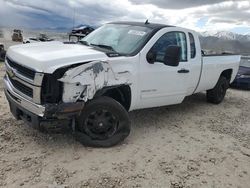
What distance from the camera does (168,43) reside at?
18.2ft

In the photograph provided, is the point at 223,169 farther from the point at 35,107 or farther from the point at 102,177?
the point at 35,107

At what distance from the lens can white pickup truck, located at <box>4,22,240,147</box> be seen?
3.95 meters

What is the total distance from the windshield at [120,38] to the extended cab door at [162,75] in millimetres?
188

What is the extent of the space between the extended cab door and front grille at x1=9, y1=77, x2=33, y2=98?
1697 millimetres

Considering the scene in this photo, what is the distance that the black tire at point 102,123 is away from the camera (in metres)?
4.34

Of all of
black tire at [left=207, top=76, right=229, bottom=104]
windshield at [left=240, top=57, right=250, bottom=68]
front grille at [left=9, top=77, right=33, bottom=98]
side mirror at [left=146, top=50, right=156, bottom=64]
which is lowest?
black tire at [left=207, top=76, right=229, bottom=104]

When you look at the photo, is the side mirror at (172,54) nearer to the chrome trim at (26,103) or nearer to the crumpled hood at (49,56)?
the crumpled hood at (49,56)

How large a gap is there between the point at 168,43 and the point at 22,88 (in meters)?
2.63

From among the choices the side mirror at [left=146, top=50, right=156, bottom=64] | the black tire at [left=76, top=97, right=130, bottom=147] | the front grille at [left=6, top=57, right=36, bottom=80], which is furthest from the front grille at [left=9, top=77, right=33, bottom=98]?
the side mirror at [left=146, top=50, right=156, bottom=64]

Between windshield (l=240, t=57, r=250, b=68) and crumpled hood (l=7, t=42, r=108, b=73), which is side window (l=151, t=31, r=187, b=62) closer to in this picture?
crumpled hood (l=7, t=42, r=108, b=73)

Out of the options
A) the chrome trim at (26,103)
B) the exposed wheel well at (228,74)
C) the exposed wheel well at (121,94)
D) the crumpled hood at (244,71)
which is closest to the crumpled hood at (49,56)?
the chrome trim at (26,103)

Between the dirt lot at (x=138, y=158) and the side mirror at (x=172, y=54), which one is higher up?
the side mirror at (x=172, y=54)

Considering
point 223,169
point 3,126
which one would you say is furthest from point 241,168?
point 3,126

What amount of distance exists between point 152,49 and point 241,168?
2217 mm
